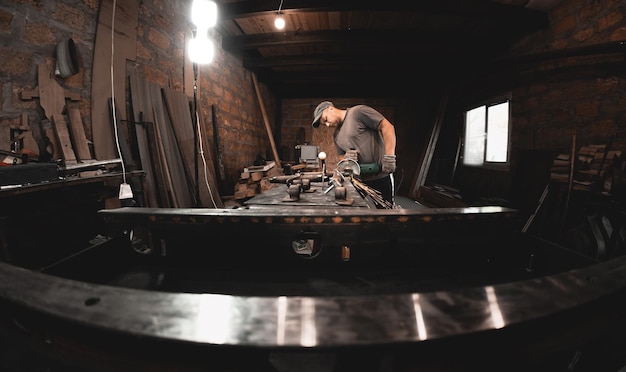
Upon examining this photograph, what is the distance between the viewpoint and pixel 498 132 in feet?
17.8

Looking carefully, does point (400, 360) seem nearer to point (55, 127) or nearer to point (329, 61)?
point (55, 127)

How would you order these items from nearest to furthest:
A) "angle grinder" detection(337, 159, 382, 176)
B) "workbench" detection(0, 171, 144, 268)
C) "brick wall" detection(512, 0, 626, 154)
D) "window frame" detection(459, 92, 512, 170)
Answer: "workbench" detection(0, 171, 144, 268)
"angle grinder" detection(337, 159, 382, 176)
"brick wall" detection(512, 0, 626, 154)
"window frame" detection(459, 92, 512, 170)

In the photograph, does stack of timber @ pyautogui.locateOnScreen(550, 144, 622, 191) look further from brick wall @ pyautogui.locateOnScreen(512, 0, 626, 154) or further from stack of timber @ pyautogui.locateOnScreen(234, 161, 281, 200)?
stack of timber @ pyautogui.locateOnScreen(234, 161, 281, 200)

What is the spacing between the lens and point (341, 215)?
3.84 feet

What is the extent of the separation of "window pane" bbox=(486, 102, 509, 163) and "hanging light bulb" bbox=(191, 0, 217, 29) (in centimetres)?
573

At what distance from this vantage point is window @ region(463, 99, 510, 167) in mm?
5223

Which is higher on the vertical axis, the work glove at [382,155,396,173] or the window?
the window

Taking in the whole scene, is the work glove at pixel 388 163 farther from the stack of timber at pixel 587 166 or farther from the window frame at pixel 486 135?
Answer: the window frame at pixel 486 135

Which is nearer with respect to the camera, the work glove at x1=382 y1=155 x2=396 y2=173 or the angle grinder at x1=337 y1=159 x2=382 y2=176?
the angle grinder at x1=337 y1=159 x2=382 y2=176

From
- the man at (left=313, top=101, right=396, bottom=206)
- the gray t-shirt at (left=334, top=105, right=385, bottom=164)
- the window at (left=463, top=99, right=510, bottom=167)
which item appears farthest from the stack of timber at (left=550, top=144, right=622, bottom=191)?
the gray t-shirt at (left=334, top=105, right=385, bottom=164)

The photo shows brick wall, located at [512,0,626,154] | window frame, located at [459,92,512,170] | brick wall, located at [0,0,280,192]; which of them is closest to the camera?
brick wall, located at [0,0,280,192]

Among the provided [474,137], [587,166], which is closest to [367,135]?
[587,166]

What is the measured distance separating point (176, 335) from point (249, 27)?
5.67 metres

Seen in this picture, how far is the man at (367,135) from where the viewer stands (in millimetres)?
3885
